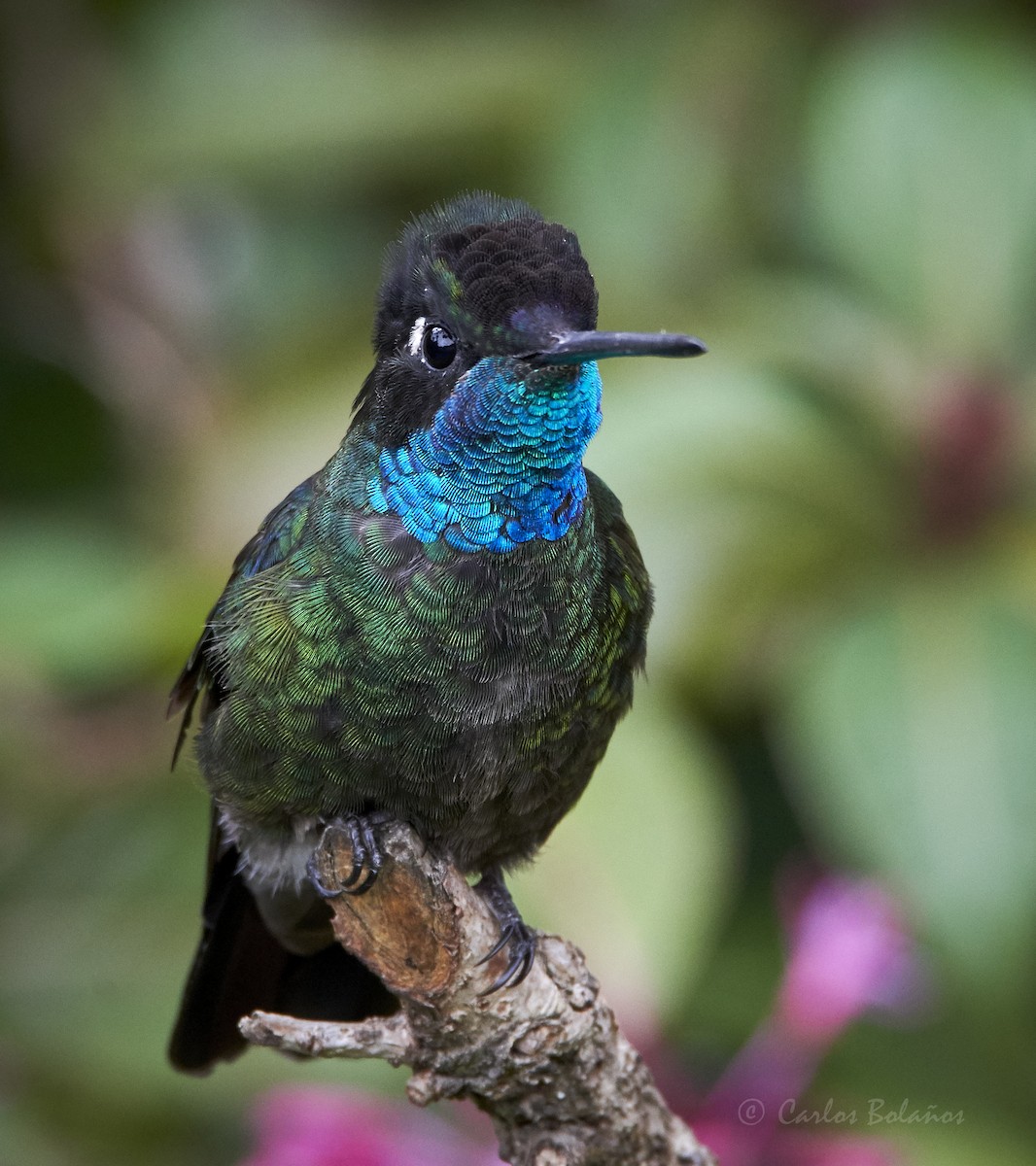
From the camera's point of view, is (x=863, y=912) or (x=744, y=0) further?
(x=744, y=0)

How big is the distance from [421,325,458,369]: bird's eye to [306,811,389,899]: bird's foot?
67 cm

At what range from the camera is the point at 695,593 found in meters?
3.91

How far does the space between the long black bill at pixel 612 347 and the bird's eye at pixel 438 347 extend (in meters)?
0.15

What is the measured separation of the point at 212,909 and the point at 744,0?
12.0ft

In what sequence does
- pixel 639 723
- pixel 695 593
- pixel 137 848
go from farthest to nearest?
1. pixel 137 848
2. pixel 695 593
3. pixel 639 723

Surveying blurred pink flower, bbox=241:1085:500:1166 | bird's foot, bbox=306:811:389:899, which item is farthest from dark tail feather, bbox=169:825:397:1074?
bird's foot, bbox=306:811:389:899

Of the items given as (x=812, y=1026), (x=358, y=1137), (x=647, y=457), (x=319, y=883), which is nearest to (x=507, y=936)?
(x=319, y=883)

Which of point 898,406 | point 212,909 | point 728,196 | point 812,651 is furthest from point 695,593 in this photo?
point 728,196

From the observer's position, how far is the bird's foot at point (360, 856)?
8.00 ft

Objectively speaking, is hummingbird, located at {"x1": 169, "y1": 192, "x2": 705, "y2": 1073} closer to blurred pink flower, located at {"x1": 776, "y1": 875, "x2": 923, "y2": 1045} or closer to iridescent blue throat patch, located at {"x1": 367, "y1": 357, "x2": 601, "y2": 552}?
iridescent blue throat patch, located at {"x1": 367, "y1": 357, "x2": 601, "y2": 552}

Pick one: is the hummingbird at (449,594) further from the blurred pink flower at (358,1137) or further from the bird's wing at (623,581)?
the blurred pink flower at (358,1137)

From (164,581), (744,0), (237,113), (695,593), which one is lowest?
(164,581)

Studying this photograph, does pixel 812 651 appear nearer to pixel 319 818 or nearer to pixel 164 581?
pixel 164 581

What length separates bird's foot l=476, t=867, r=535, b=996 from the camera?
2479mm
